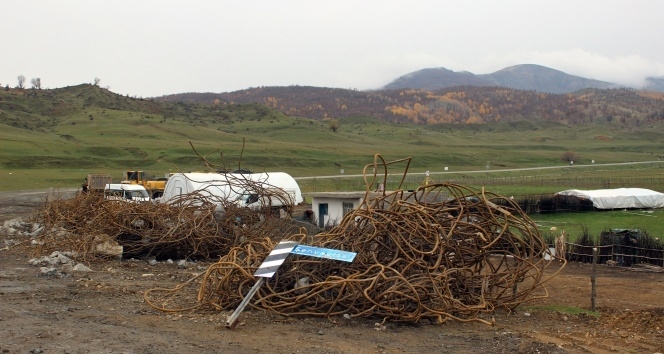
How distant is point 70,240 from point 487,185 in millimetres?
37010

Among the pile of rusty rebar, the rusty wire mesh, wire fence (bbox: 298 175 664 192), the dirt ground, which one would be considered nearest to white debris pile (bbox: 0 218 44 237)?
the pile of rusty rebar

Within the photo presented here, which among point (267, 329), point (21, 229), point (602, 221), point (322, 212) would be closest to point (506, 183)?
point (602, 221)

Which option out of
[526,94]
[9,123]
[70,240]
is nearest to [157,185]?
[70,240]

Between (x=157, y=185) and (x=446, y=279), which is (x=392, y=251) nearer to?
(x=446, y=279)

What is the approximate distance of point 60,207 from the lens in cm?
1836

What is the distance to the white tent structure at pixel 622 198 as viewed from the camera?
33.5 m

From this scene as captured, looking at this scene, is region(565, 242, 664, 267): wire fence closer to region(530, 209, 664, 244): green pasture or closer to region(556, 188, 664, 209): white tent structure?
region(530, 209, 664, 244): green pasture

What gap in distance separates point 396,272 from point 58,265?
7.55 metres

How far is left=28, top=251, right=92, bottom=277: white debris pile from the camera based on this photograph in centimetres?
1221

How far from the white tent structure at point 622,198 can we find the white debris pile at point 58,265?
85.7ft

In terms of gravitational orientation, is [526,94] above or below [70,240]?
above

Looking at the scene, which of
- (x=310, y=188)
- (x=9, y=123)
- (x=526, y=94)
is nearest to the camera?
(x=310, y=188)

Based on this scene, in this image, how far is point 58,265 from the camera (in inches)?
521

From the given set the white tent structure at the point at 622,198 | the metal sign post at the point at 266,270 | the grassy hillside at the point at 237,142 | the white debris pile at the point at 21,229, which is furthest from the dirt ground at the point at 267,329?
the white tent structure at the point at 622,198
